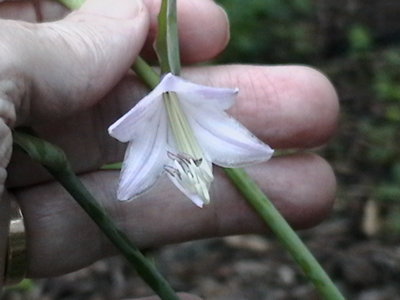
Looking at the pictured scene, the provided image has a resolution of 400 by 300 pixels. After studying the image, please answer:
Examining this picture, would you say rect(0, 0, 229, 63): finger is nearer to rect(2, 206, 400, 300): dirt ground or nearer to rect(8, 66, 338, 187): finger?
rect(8, 66, 338, 187): finger

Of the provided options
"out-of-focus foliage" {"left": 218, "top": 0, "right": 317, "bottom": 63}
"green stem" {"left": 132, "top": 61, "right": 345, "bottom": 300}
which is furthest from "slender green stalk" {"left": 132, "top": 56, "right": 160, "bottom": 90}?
"out-of-focus foliage" {"left": 218, "top": 0, "right": 317, "bottom": 63}

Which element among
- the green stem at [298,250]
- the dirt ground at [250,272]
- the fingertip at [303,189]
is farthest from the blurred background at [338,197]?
the green stem at [298,250]

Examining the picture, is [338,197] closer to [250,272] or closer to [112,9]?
[250,272]

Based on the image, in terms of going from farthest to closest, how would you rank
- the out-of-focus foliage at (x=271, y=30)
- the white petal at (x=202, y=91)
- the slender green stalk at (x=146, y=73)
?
1. the out-of-focus foliage at (x=271, y=30)
2. the slender green stalk at (x=146, y=73)
3. the white petal at (x=202, y=91)

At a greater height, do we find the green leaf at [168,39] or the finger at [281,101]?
the green leaf at [168,39]

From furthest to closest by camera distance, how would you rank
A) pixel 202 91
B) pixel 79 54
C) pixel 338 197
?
1. pixel 338 197
2. pixel 79 54
3. pixel 202 91

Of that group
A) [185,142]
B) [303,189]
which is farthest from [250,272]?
[185,142]

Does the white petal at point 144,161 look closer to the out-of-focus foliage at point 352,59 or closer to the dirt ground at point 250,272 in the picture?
the dirt ground at point 250,272

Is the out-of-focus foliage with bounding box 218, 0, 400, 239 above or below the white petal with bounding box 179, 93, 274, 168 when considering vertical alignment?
below
